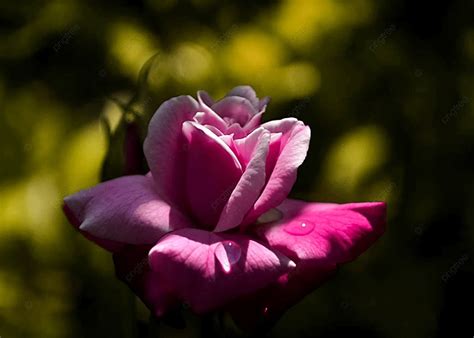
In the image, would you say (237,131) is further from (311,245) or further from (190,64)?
(190,64)

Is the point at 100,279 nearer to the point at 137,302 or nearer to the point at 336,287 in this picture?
the point at 137,302

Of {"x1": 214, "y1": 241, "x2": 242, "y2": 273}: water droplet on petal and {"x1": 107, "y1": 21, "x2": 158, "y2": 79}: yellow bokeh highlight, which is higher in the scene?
{"x1": 107, "y1": 21, "x2": 158, "y2": 79}: yellow bokeh highlight

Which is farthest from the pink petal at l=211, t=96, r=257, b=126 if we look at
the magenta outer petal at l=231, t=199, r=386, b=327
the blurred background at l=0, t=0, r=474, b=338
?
the blurred background at l=0, t=0, r=474, b=338

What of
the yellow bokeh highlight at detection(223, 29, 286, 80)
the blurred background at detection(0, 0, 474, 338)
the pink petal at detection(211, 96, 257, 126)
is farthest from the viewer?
the yellow bokeh highlight at detection(223, 29, 286, 80)

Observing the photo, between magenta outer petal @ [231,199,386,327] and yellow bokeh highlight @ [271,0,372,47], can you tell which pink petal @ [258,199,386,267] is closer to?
magenta outer petal @ [231,199,386,327]

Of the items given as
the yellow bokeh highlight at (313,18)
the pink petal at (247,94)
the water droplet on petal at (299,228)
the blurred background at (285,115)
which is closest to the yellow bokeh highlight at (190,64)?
the blurred background at (285,115)

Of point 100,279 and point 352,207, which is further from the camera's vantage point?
point 100,279

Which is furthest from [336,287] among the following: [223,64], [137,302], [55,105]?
[55,105]
